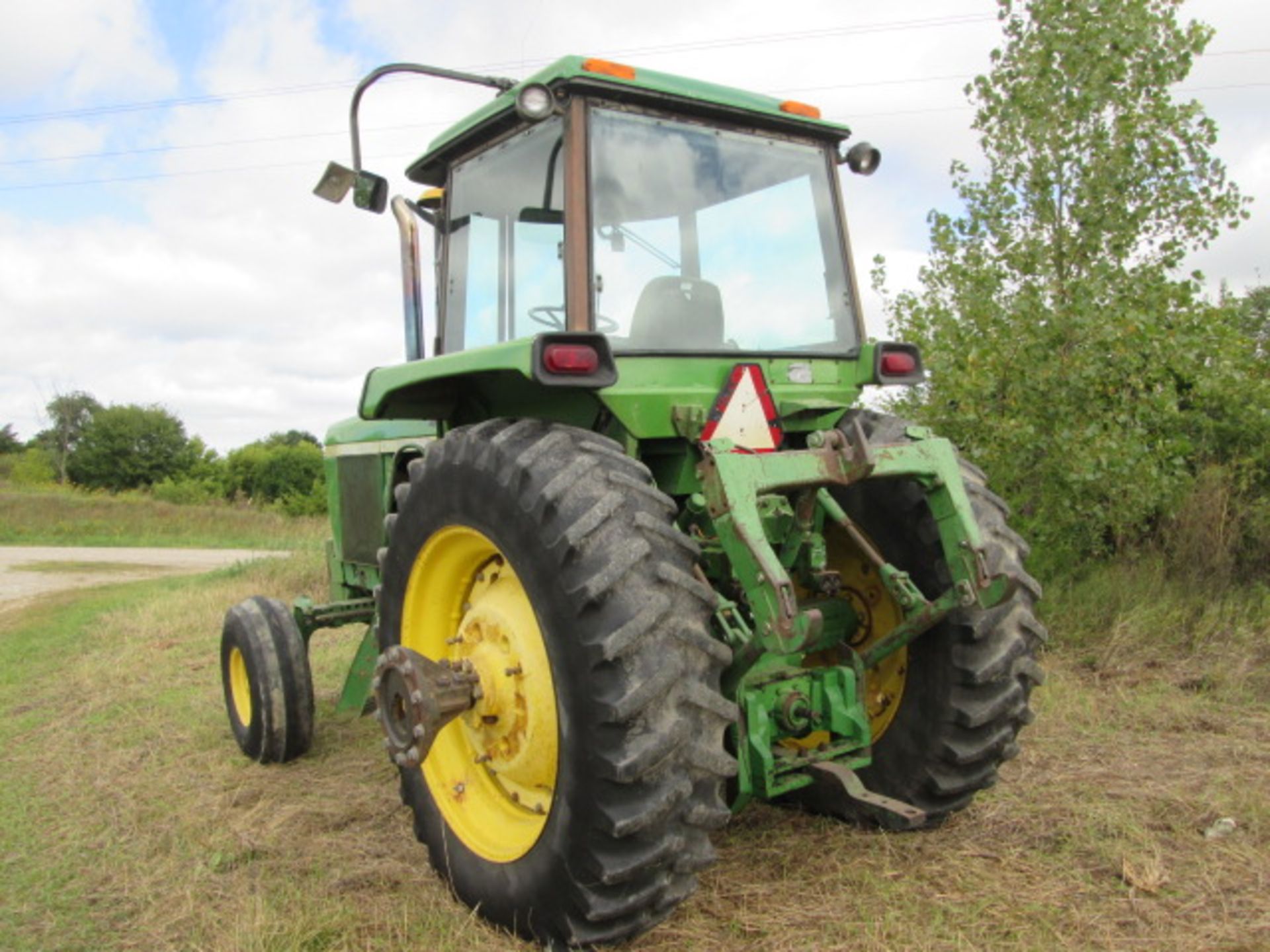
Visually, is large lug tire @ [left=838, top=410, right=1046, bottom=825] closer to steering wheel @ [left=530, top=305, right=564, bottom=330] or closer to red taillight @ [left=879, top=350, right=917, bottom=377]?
red taillight @ [left=879, top=350, right=917, bottom=377]

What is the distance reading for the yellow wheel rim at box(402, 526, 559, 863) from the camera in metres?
2.77

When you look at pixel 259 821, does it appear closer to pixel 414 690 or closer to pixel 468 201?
pixel 414 690

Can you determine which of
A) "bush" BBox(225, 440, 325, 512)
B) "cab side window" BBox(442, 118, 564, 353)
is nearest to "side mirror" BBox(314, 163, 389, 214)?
"cab side window" BBox(442, 118, 564, 353)

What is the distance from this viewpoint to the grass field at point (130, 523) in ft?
68.0

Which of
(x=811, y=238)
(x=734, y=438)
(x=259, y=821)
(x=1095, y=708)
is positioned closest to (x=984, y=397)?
(x=1095, y=708)

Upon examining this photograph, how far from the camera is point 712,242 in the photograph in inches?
134

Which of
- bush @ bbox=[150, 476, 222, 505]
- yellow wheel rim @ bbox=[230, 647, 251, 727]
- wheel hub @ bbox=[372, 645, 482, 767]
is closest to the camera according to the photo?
wheel hub @ bbox=[372, 645, 482, 767]

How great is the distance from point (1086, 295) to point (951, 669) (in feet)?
10.7

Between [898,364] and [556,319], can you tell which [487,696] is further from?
[898,364]

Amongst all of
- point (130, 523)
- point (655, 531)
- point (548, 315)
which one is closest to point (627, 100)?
point (548, 315)

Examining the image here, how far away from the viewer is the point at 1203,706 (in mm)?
4754

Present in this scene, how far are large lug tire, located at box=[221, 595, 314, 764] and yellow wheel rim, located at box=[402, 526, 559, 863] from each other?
143 centimetres

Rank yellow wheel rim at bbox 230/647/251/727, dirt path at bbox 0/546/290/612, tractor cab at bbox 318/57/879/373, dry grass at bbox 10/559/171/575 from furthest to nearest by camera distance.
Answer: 1. dry grass at bbox 10/559/171/575
2. dirt path at bbox 0/546/290/612
3. yellow wheel rim at bbox 230/647/251/727
4. tractor cab at bbox 318/57/879/373

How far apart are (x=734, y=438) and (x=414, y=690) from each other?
3.79 ft
